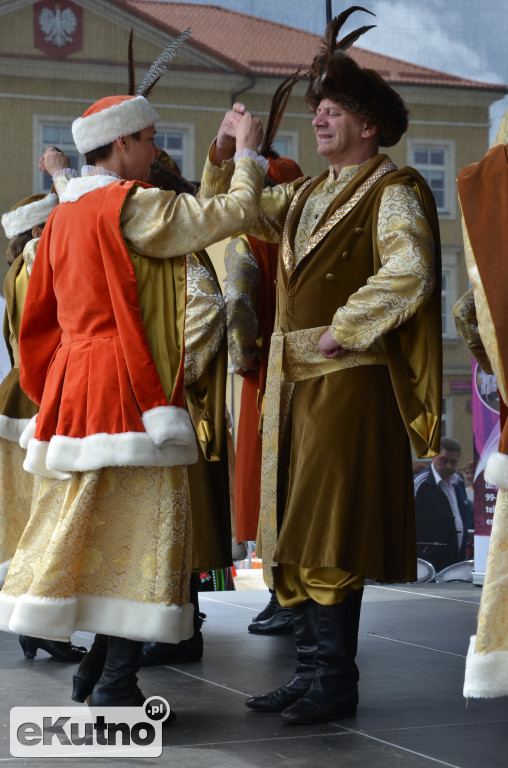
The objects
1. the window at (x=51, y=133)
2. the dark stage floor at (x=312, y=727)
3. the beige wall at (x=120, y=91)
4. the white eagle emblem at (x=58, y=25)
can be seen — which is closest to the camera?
the dark stage floor at (x=312, y=727)

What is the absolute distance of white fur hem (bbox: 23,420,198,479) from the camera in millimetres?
2559

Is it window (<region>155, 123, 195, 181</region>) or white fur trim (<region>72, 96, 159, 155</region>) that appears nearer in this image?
white fur trim (<region>72, 96, 159, 155</region>)

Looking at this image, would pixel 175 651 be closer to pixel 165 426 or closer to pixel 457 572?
pixel 165 426

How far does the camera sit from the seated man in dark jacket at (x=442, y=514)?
6.41m

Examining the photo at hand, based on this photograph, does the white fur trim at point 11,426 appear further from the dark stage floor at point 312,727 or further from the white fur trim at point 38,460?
the white fur trim at point 38,460

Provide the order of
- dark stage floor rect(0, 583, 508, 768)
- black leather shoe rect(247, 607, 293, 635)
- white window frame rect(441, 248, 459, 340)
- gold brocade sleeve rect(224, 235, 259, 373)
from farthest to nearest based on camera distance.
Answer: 1. white window frame rect(441, 248, 459, 340)
2. black leather shoe rect(247, 607, 293, 635)
3. gold brocade sleeve rect(224, 235, 259, 373)
4. dark stage floor rect(0, 583, 508, 768)

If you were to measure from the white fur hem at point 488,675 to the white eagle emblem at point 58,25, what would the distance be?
6044mm

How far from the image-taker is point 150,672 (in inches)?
134

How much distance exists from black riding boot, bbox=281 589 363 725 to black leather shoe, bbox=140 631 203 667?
874mm

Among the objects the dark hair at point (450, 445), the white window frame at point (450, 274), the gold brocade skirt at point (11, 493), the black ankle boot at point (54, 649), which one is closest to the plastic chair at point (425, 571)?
the dark hair at point (450, 445)

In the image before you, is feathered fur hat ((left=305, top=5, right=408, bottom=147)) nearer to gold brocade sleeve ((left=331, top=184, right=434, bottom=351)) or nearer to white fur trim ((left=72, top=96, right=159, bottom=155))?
gold brocade sleeve ((left=331, top=184, right=434, bottom=351))

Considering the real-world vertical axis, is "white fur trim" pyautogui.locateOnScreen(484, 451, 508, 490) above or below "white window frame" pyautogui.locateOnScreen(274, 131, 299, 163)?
below

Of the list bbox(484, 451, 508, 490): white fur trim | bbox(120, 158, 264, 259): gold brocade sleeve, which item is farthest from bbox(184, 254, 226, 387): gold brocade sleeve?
bbox(484, 451, 508, 490): white fur trim

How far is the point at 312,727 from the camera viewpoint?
2670mm
